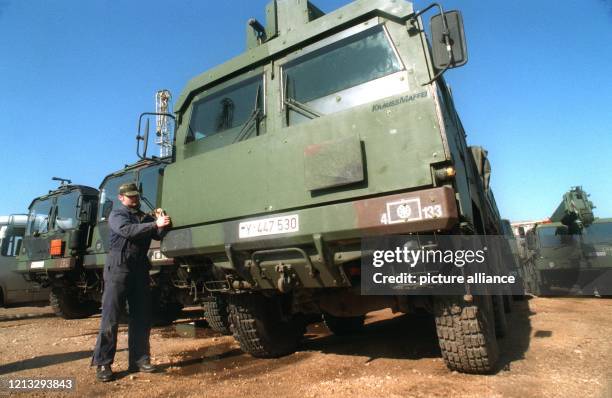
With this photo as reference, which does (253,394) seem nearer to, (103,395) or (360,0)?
(103,395)

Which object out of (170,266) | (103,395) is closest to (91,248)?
(170,266)

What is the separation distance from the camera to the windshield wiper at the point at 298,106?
9.72 feet

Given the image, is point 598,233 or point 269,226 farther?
point 598,233

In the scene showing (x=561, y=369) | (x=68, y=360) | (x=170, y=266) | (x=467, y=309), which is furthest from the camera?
(x=170, y=266)

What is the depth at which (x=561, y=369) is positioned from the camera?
289 centimetres

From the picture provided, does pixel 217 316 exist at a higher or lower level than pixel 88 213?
lower

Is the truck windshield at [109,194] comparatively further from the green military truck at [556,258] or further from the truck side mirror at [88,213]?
the green military truck at [556,258]

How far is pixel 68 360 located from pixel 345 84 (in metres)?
3.77

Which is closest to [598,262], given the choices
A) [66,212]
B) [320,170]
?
[320,170]

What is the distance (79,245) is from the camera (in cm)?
751

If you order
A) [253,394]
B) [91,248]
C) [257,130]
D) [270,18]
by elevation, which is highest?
[270,18]

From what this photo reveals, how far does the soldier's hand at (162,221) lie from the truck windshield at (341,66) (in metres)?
1.43

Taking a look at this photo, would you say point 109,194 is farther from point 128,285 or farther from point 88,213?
point 128,285

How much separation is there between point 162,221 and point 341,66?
1.89 m
